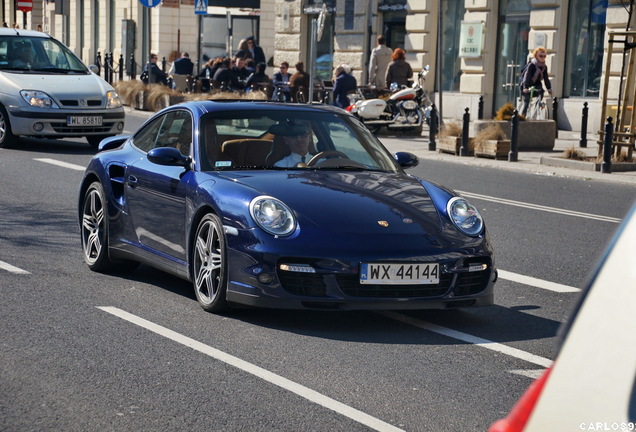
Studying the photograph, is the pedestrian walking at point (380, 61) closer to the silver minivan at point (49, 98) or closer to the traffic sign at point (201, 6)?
the traffic sign at point (201, 6)

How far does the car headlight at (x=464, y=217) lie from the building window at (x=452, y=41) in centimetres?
2552

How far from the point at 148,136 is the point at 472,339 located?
10.3ft

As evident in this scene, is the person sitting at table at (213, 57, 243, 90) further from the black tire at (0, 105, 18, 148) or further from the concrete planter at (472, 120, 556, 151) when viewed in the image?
the black tire at (0, 105, 18, 148)

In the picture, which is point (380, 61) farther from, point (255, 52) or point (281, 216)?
point (281, 216)

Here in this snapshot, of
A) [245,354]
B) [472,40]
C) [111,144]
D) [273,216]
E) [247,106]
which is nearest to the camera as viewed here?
[245,354]

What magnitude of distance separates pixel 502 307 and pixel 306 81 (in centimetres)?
2306

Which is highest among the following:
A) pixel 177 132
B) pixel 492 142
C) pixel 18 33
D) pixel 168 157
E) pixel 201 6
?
pixel 201 6

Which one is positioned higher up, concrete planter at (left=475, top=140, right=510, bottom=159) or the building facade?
the building facade

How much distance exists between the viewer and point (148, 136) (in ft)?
28.7

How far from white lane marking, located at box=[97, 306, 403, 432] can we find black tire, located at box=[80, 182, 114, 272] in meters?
1.28

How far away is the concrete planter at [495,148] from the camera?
69.4 ft

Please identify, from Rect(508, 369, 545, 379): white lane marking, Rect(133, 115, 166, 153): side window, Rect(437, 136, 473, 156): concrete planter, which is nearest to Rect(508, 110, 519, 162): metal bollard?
Rect(437, 136, 473, 156): concrete planter

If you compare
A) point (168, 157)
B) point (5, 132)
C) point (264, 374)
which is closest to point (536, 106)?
point (5, 132)

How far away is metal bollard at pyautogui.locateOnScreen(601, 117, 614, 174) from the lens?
1873cm
